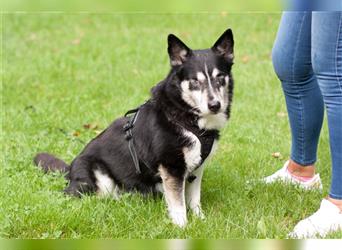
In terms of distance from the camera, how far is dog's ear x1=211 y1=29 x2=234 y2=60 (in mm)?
2820

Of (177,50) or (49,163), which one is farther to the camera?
(49,163)

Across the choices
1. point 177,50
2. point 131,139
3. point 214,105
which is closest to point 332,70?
point 214,105

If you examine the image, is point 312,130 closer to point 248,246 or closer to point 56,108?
point 248,246

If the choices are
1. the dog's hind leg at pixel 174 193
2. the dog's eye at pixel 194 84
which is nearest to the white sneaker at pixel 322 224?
the dog's hind leg at pixel 174 193

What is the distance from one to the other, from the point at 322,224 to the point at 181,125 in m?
0.95

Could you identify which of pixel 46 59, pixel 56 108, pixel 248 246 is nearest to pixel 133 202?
pixel 248 246

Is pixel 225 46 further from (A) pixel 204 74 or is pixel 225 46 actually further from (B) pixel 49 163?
(B) pixel 49 163

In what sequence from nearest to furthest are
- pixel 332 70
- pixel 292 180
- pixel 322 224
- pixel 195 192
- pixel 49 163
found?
pixel 332 70, pixel 322 224, pixel 195 192, pixel 292 180, pixel 49 163

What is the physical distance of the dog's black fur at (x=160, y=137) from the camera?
2818mm

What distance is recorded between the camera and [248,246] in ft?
3.27

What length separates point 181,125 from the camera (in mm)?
2863

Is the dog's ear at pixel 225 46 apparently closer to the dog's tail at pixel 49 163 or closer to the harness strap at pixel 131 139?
the harness strap at pixel 131 139

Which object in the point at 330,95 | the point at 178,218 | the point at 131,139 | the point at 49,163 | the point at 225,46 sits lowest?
the point at 49,163

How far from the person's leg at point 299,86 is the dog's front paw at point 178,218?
3.33 ft
